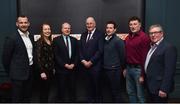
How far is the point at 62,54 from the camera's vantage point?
808cm

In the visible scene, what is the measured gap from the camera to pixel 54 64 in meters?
8.08

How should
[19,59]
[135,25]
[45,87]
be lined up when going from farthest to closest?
[45,87], [135,25], [19,59]

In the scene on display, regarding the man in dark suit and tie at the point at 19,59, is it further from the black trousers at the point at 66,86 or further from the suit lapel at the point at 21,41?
the black trousers at the point at 66,86

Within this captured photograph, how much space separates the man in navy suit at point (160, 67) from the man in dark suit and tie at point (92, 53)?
149cm

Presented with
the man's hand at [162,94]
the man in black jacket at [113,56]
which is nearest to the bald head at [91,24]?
the man in black jacket at [113,56]

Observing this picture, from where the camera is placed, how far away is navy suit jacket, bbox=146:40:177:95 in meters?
6.34

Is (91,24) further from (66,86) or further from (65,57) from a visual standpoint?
(66,86)

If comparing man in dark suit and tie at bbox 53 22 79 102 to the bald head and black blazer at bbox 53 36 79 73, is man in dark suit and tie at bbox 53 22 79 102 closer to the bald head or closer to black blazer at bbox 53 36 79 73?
black blazer at bbox 53 36 79 73

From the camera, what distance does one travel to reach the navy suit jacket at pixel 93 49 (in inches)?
316

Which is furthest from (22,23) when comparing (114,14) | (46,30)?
(114,14)

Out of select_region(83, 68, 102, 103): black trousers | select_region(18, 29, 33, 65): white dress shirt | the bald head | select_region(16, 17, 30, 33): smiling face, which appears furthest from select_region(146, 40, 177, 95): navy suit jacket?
select_region(16, 17, 30, 33): smiling face

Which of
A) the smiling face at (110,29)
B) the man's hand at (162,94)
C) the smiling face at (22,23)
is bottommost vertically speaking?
the man's hand at (162,94)

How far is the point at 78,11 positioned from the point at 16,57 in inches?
86.2

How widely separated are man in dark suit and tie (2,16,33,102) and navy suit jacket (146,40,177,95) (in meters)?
2.20
